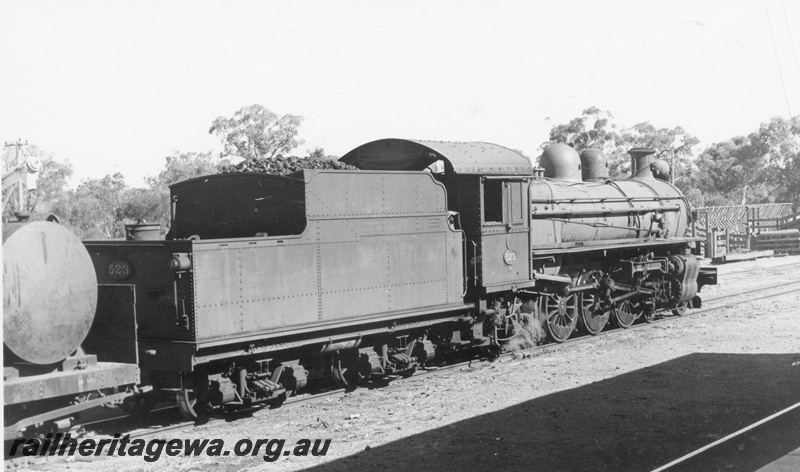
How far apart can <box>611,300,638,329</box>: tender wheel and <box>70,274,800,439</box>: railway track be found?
0.15 m

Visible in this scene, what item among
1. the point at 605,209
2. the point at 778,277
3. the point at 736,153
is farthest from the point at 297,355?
the point at 736,153

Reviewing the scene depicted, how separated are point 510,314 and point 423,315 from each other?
2.11 metres

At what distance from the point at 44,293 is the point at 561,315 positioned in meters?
8.72

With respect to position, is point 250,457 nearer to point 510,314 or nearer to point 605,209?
point 510,314

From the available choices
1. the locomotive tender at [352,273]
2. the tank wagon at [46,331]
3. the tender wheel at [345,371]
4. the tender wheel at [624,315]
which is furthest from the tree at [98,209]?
the tank wagon at [46,331]

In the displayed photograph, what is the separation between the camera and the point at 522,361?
1156 cm

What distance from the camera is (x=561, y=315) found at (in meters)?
13.2

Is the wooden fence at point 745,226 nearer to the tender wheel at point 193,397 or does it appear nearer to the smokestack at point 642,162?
the smokestack at point 642,162

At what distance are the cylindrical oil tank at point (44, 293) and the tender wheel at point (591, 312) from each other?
29.4 feet

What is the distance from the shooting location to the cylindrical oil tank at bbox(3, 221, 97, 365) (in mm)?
6246

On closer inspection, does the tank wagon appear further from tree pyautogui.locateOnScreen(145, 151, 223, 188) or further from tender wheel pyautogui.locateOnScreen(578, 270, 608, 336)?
tree pyautogui.locateOnScreen(145, 151, 223, 188)

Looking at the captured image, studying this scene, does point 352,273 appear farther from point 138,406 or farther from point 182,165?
point 182,165

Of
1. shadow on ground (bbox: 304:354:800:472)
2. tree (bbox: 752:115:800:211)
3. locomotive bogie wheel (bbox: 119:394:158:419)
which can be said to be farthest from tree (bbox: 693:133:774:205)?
locomotive bogie wheel (bbox: 119:394:158:419)

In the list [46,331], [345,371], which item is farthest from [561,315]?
[46,331]
